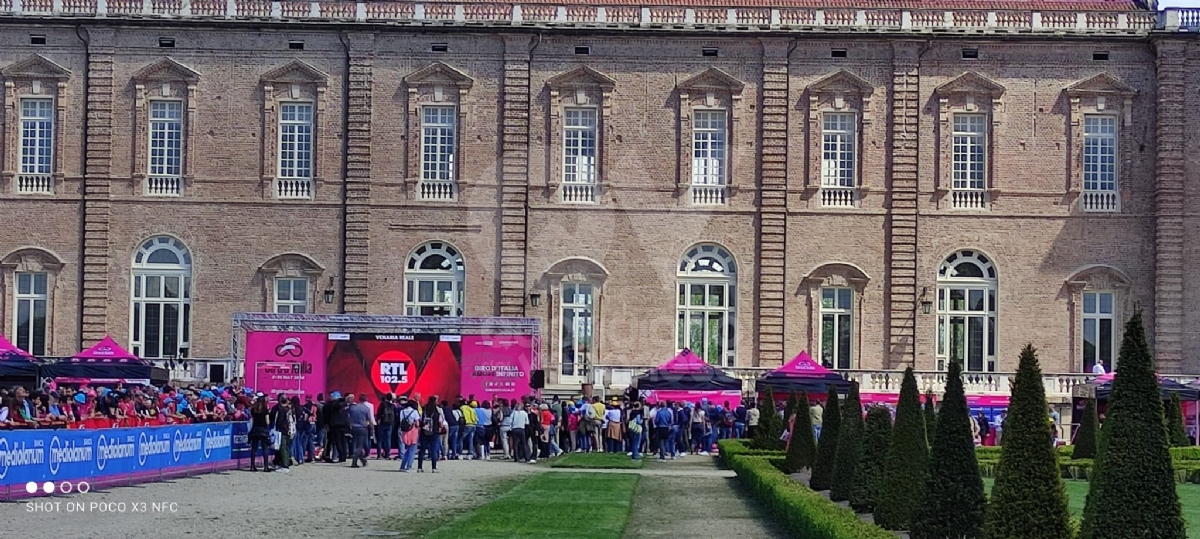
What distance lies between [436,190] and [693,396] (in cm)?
1082

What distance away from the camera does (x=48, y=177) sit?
53344 millimetres

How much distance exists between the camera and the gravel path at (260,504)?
20.5 m

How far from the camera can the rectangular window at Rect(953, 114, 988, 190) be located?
176 ft

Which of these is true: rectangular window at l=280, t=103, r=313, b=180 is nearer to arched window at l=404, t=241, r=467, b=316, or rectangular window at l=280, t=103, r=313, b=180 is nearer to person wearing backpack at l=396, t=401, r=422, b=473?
arched window at l=404, t=241, r=467, b=316

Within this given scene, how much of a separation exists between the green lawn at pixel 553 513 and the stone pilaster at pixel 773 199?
72.5ft

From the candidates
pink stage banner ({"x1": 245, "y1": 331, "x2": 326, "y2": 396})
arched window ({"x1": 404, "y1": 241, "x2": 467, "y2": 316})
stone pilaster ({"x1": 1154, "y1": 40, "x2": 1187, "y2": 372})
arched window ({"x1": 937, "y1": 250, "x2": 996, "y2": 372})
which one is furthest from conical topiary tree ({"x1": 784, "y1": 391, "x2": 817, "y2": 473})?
stone pilaster ({"x1": 1154, "y1": 40, "x2": 1187, "y2": 372})

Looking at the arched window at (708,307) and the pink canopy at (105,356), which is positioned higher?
the arched window at (708,307)

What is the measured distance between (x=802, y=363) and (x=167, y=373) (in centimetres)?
1461

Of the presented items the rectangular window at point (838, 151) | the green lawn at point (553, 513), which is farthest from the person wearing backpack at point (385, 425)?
the rectangular window at point (838, 151)

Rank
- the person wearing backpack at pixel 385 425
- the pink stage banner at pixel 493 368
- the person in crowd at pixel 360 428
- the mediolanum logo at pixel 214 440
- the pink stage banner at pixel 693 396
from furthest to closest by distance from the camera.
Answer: the pink stage banner at pixel 693 396 → the pink stage banner at pixel 493 368 → the person wearing backpack at pixel 385 425 → the person in crowd at pixel 360 428 → the mediolanum logo at pixel 214 440

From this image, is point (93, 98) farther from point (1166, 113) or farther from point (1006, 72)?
point (1166, 113)

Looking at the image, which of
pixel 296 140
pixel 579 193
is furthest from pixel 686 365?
pixel 296 140

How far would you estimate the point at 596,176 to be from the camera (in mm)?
53781

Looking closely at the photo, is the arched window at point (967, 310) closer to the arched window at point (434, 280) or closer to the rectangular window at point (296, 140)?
the arched window at point (434, 280)
